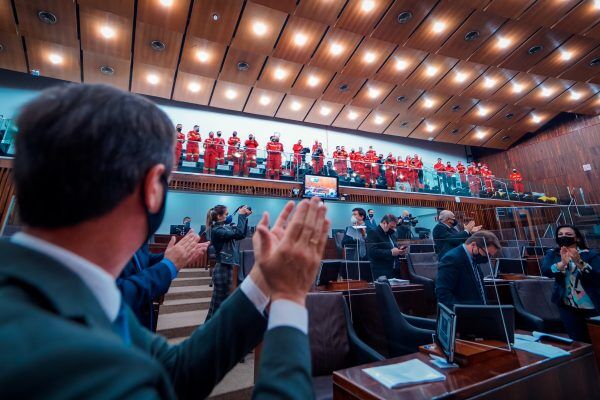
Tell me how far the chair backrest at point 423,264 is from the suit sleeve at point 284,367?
4195 mm

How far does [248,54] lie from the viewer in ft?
30.0

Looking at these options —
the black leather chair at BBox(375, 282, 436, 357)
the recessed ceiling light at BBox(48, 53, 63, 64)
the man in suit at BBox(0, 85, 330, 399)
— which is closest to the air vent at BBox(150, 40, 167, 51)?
the recessed ceiling light at BBox(48, 53, 63, 64)

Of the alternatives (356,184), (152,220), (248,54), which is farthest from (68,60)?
(152,220)

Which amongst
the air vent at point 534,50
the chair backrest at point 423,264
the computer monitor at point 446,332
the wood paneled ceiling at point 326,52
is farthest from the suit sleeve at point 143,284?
the air vent at point 534,50

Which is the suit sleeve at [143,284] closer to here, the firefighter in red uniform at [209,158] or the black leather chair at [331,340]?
the black leather chair at [331,340]

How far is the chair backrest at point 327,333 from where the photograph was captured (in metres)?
1.99

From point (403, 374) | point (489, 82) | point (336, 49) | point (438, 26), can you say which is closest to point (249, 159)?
point (336, 49)

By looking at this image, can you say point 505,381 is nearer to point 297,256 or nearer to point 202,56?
point 297,256

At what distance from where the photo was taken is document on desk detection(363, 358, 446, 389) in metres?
1.22

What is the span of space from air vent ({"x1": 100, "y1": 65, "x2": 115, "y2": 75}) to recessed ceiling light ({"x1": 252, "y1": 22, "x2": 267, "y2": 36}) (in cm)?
470

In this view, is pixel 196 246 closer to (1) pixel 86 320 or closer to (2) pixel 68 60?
(1) pixel 86 320

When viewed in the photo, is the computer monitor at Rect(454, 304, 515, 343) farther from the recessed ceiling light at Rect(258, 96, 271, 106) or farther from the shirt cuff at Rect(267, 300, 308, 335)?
the recessed ceiling light at Rect(258, 96, 271, 106)

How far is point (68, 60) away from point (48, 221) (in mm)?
11231

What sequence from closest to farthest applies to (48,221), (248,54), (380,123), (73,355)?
(73,355), (48,221), (248,54), (380,123)
